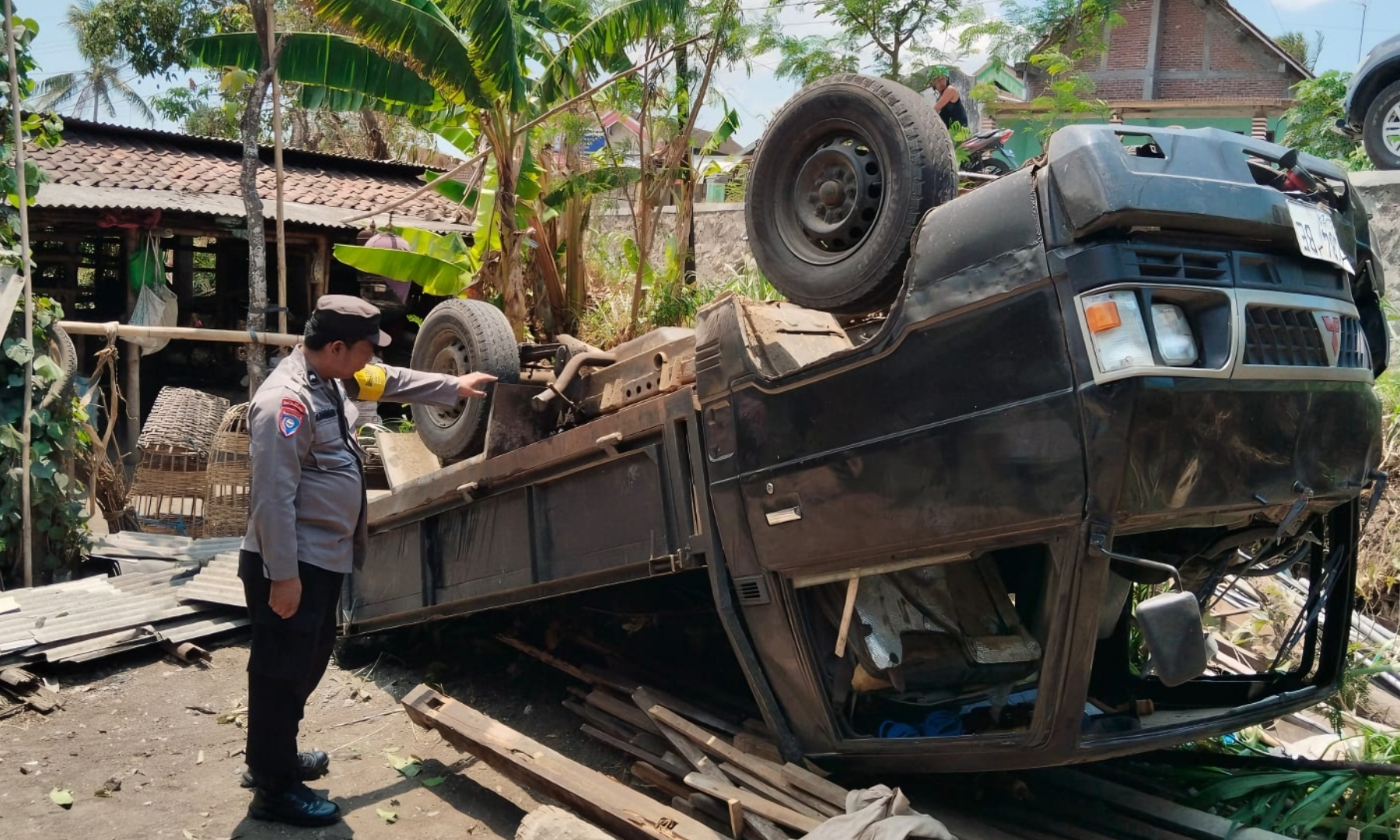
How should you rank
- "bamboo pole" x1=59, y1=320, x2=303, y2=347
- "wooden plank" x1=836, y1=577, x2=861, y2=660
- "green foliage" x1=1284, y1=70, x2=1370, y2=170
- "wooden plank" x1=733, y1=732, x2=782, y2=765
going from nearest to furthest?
"wooden plank" x1=836, y1=577, x2=861, y2=660, "wooden plank" x1=733, y1=732, x2=782, y2=765, "bamboo pole" x1=59, y1=320, x2=303, y2=347, "green foliage" x1=1284, y1=70, x2=1370, y2=170

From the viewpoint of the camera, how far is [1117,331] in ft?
8.71

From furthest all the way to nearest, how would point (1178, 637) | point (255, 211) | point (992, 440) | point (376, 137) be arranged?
point (376, 137), point (255, 211), point (992, 440), point (1178, 637)

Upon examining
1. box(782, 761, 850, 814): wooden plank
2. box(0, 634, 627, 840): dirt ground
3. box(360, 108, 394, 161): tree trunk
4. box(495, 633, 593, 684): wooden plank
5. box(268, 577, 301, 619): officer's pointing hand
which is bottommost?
box(0, 634, 627, 840): dirt ground

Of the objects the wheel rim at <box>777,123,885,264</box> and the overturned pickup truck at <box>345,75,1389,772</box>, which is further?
the wheel rim at <box>777,123,885,264</box>

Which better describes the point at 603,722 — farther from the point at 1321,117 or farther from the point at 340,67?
the point at 1321,117

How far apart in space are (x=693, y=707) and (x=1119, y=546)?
1.69m

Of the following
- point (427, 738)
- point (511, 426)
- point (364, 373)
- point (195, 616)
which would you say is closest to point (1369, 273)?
point (511, 426)

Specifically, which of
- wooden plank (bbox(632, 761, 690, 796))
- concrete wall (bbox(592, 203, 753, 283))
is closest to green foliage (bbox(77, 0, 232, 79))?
concrete wall (bbox(592, 203, 753, 283))

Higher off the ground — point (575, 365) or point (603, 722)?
point (575, 365)

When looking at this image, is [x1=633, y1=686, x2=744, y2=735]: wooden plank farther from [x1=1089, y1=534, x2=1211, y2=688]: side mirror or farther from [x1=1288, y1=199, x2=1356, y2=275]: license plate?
[x1=1288, y1=199, x2=1356, y2=275]: license plate

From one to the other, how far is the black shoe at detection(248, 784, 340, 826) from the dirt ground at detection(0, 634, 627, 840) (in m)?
0.04

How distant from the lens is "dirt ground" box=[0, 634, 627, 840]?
13.8ft

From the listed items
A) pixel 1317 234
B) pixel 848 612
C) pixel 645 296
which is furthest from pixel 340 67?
pixel 1317 234

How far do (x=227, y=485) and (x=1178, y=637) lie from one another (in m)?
8.19
